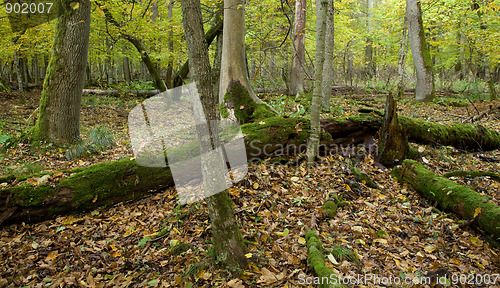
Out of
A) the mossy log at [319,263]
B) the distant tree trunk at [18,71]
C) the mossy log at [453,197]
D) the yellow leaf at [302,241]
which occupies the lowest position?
the yellow leaf at [302,241]

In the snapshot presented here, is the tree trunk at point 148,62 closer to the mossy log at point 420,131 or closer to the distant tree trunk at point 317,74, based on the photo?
the distant tree trunk at point 317,74

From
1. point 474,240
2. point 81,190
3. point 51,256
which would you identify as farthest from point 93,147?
point 474,240

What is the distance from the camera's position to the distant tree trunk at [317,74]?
4.53 metres

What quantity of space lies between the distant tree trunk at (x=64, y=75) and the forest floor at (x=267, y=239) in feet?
4.92

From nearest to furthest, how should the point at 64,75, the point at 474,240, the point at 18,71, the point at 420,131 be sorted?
the point at 474,240 → the point at 64,75 → the point at 420,131 → the point at 18,71

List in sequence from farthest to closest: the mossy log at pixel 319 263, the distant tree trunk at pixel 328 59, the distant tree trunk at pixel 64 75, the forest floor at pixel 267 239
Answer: the distant tree trunk at pixel 328 59
the distant tree trunk at pixel 64 75
the forest floor at pixel 267 239
the mossy log at pixel 319 263

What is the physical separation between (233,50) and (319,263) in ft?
18.2

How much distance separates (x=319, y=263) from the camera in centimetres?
296

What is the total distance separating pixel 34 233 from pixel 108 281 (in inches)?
60.6

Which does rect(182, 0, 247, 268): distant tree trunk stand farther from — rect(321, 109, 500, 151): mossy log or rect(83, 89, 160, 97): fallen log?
rect(83, 89, 160, 97): fallen log

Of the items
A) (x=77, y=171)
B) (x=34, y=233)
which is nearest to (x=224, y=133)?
(x=77, y=171)

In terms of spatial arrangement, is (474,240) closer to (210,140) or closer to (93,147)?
(210,140)

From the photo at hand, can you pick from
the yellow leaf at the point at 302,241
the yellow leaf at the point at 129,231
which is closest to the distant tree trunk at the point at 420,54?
the yellow leaf at the point at 302,241

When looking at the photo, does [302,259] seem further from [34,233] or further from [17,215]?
[17,215]
